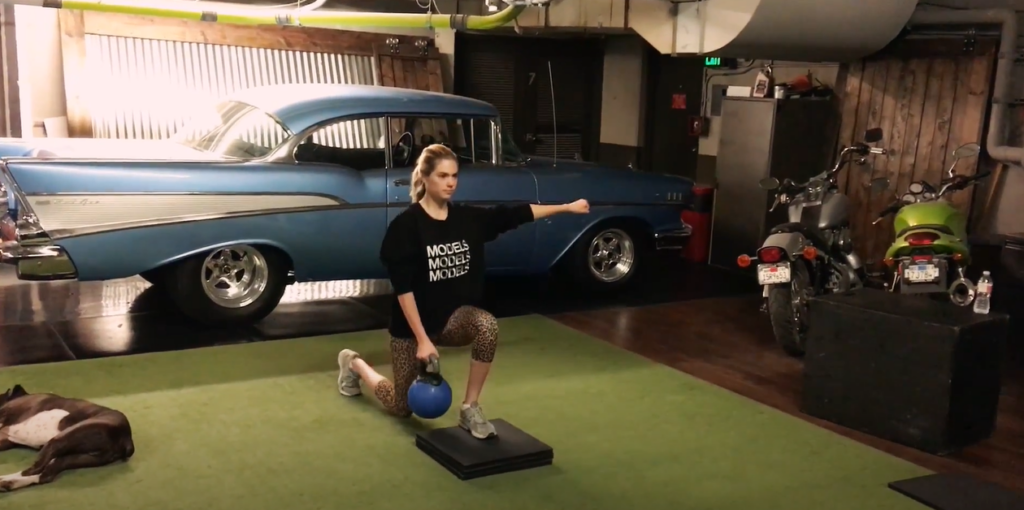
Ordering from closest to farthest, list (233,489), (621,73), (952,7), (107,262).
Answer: (233,489) → (107,262) → (952,7) → (621,73)

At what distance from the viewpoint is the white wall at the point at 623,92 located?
11211mm

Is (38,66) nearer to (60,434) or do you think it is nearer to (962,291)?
(60,434)

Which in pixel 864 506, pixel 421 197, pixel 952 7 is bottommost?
pixel 864 506

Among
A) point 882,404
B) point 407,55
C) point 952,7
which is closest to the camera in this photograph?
point 882,404

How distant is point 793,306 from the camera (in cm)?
617

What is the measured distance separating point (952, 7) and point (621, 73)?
4152 mm

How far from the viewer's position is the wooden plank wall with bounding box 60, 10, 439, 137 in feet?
28.4

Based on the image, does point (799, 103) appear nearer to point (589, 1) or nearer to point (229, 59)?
point (589, 1)

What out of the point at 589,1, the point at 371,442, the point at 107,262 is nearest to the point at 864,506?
the point at 371,442

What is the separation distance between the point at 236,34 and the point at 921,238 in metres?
6.72

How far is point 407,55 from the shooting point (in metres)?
10.2

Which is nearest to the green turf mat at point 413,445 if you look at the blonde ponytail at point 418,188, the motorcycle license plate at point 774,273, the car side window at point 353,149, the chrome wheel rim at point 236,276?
the chrome wheel rim at point 236,276

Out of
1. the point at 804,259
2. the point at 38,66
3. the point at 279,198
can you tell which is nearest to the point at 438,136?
the point at 279,198

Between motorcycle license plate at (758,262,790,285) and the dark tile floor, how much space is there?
5.96 ft
